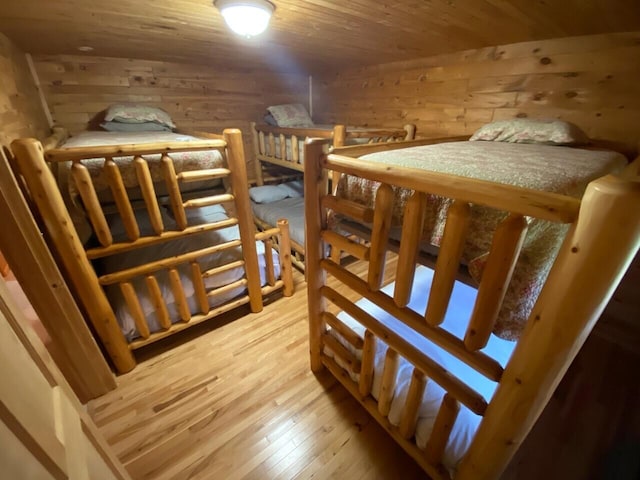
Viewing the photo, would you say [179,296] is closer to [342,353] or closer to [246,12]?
[342,353]

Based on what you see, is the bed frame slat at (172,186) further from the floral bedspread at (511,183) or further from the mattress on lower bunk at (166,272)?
the floral bedspread at (511,183)

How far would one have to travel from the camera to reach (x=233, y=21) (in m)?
1.30

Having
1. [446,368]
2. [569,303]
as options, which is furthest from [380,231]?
[446,368]

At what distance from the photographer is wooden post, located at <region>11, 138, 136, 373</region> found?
1.00 m

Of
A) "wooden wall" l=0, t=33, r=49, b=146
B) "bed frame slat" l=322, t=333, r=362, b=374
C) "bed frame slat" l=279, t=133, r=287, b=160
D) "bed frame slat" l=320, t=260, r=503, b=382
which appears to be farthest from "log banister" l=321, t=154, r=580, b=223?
"bed frame slat" l=279, t=133, r=287, b=160

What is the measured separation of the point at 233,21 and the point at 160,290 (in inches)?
60.3

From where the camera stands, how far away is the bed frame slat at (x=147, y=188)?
1.23 meters

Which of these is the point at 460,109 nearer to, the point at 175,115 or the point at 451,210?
the point at 451,210

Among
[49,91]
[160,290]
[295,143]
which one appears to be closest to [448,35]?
[295,143]

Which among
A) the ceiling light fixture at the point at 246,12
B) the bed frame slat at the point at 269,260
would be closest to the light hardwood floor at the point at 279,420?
the bed frame slat at the point at 269,260

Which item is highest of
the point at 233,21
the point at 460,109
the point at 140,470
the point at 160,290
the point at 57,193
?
the point at 233,21

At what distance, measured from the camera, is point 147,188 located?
4.19 ft

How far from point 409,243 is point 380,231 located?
0.37 ft

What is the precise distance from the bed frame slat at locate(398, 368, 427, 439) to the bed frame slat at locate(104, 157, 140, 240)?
1456 mm
